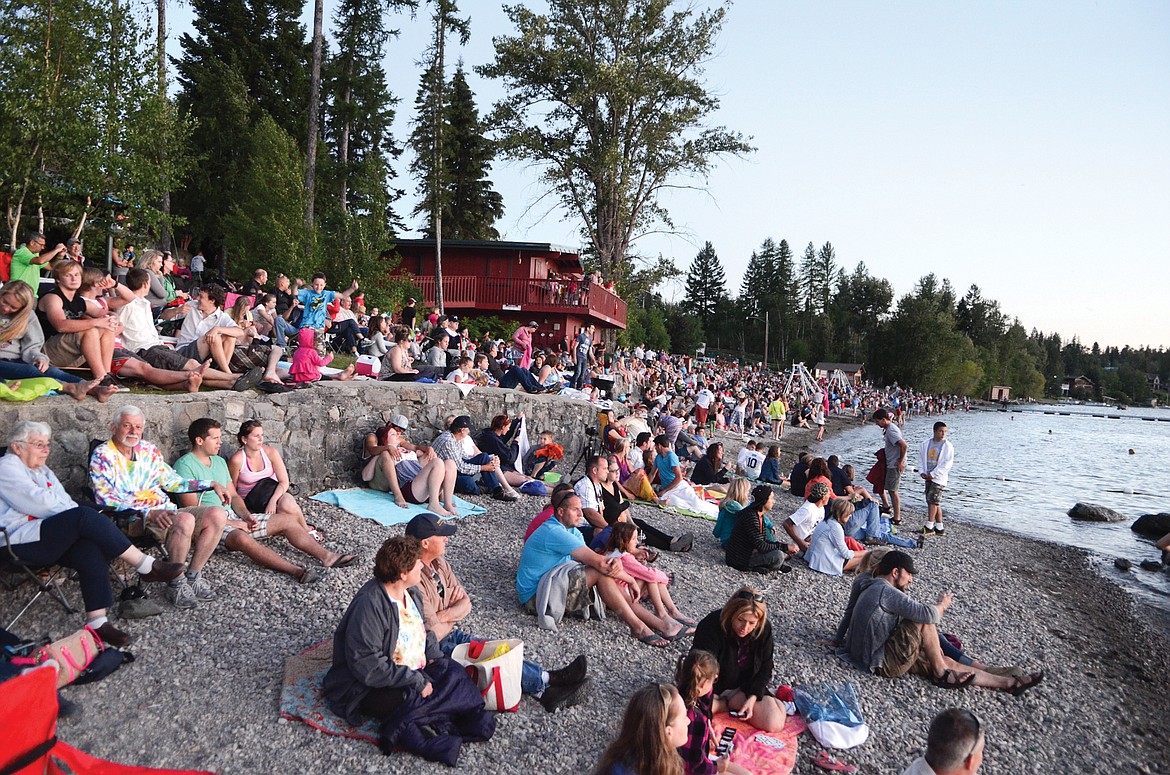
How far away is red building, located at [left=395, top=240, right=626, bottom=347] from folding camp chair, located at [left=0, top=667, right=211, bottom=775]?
24.6 meters

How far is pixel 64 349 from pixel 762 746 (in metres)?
7.06

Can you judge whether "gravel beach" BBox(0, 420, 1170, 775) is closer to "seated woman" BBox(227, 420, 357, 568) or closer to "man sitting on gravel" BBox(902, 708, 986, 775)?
"seated woman" BBox(227, 420, 357, 568)

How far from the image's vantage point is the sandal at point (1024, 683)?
20.0 ft

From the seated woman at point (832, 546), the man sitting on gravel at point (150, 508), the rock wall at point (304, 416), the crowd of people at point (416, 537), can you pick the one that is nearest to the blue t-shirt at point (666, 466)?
the crowd of people at point (416, 537)

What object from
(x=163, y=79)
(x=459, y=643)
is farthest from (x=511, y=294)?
(x=459, y=643)

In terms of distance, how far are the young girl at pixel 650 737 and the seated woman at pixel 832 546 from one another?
606 centimetres

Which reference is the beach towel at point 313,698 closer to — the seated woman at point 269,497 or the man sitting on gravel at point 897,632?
the seated woman at point 269,497

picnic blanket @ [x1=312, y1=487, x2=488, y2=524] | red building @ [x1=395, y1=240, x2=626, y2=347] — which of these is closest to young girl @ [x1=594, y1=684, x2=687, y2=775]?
picnic blanket @ [x1=312, y1=487, x2=488, y2=524]

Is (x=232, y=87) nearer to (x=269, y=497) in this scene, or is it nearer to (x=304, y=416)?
(x=304, y=416)

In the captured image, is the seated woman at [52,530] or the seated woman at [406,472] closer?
the seated woman at [52,530]

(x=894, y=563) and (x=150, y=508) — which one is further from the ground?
(x=150, y=508)

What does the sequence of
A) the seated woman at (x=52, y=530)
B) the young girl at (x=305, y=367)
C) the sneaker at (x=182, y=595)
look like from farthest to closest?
the young girl at (x=305, y=367) < the sneaker at (x=182, y=595) < the seated woman at (x=52, y=530)

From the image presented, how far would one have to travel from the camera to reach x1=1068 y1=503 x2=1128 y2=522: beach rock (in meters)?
17.2

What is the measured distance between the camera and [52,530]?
453 cm
